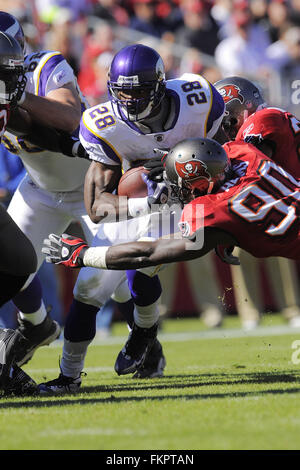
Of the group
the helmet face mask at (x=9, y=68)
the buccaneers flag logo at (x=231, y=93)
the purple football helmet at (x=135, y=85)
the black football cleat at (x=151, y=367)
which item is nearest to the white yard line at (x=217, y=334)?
the black football cleat at (x=151, y=367)

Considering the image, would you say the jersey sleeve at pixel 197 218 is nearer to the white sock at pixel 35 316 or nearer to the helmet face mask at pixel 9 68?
the helmet face mask at pixel 9 68

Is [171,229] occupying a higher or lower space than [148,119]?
lower

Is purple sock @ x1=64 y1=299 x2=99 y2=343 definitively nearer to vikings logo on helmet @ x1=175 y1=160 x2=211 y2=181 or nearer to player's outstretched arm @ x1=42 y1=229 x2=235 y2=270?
player's outstretched arm @ x1=42 y1=229 x2=235 y2=270

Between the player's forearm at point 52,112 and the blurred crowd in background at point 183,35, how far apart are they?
400 cm

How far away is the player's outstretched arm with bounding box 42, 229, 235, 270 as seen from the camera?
14.0 feet

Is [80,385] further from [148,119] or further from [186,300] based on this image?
[186,300]

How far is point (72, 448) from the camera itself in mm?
3195

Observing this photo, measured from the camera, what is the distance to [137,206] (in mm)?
4930

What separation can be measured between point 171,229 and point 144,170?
1.40ft

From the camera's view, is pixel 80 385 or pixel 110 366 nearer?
pixel 80 385

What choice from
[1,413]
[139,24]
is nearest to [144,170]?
[1,413]

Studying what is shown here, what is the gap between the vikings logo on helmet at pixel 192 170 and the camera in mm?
4395

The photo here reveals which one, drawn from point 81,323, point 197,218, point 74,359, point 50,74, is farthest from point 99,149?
point 74,359

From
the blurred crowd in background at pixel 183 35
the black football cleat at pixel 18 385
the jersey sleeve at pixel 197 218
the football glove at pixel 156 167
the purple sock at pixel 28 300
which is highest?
the jersey sleeve at pixel 197 218
